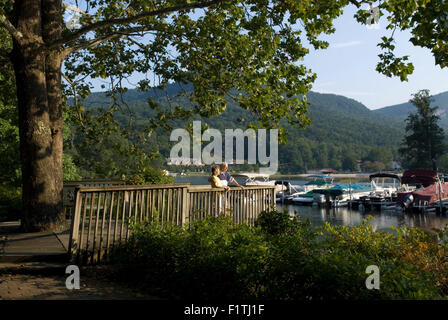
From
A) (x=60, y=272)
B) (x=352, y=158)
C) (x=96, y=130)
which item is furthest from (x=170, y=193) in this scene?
(x=352, y=158)

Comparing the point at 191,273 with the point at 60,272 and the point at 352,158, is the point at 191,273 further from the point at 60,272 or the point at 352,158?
the point at 352,158

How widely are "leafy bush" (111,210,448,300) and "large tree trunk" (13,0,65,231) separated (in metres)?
Result: 2.89

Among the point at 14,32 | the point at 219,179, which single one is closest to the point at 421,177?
the point at 219,179

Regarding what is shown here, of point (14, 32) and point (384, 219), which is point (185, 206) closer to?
point (14, 32)

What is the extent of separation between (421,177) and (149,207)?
136 ft

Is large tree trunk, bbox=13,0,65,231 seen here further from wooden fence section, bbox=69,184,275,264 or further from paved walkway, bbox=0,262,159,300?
paved walkway, bbox=0,262,159,300

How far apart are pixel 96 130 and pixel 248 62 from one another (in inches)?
292

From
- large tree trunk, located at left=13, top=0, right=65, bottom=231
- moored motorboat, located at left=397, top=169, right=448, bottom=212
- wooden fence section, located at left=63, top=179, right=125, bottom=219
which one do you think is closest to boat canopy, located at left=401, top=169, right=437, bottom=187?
moored motorboat, located at left=397, top=169, right=448, bottom=212

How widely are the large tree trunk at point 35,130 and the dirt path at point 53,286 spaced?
267cm

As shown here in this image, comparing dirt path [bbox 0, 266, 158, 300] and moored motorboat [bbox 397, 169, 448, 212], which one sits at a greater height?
dirt path [bbox 0, 266, 158, 300]

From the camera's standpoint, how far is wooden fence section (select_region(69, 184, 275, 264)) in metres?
6.73

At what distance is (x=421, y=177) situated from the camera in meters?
42.1

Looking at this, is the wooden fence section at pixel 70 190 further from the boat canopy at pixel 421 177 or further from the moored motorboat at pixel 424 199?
the boat canopy at pixel 421 177

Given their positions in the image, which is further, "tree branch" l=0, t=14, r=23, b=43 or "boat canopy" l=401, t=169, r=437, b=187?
"boat canopy" l=401, t=169, r=437, b=187
